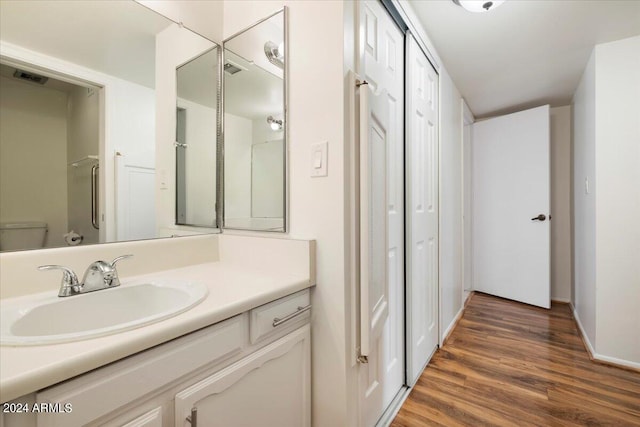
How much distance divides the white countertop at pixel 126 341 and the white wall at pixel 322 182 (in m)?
0.13

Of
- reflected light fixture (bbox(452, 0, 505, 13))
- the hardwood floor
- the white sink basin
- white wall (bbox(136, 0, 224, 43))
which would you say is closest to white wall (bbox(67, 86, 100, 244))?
the white sink basin

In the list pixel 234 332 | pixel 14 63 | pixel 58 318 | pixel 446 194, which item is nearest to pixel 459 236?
pixel 446 194

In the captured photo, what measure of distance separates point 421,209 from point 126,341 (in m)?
1.66

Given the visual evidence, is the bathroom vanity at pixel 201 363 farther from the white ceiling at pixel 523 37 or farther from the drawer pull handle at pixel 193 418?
the white ceiling at pixel 523 37

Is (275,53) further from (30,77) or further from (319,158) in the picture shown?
(30,77)

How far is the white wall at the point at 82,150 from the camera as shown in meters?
1.00

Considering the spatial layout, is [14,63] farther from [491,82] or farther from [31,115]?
[491,82]

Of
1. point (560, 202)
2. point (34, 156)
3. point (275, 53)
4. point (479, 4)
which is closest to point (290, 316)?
point (34, 156)

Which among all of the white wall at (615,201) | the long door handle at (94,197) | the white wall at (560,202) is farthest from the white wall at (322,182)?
the white wall at (560,202)

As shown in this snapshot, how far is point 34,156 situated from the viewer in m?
0.93

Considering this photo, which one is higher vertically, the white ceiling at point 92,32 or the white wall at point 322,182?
the white ceiling at point 92,32

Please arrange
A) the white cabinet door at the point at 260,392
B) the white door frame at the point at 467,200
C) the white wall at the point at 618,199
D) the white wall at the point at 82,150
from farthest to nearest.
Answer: the white door frame at the point at 467,200
the white wall at the point at 618,199
the white wall at the point at 82,150
the white cabinet door at the point at 260,392

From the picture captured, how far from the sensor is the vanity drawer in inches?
35.3

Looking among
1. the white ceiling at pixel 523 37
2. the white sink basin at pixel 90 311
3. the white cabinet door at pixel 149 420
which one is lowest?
the white cabinet door at pixel 149 420
